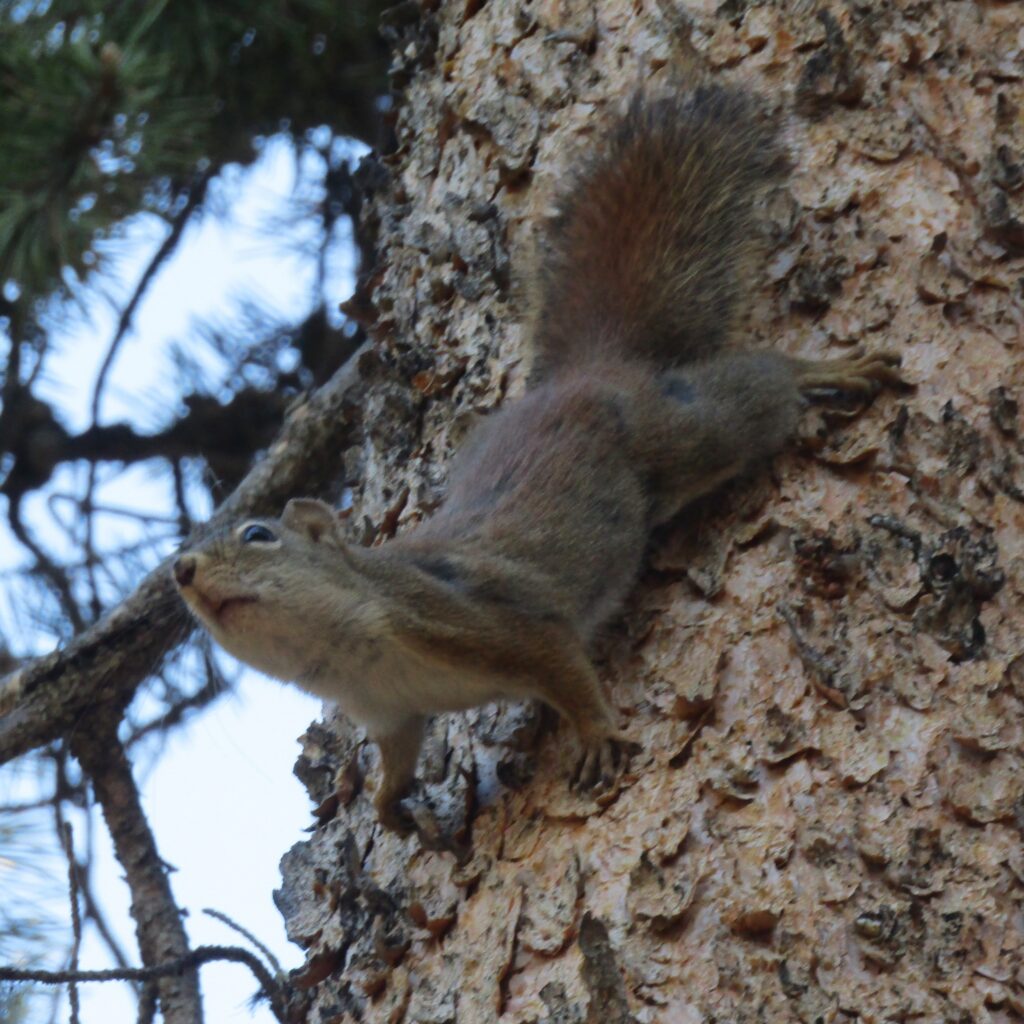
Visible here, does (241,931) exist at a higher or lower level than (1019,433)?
lower

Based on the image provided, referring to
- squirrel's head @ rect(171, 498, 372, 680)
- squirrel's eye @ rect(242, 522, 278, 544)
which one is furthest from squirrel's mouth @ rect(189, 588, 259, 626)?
squirrel's eye @ rect(242, 522, 278, 544)

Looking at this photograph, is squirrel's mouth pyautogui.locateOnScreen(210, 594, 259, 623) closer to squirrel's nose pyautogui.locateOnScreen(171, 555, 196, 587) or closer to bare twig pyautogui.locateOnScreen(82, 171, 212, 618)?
squirrel's nose pyautogui.locateOnScreen(171, 555, 196, 587)

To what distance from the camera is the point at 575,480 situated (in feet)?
9.45

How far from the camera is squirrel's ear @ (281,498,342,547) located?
2822mm

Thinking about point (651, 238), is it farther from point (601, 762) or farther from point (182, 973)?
point (182, 973)

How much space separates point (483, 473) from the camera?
9.51 ft

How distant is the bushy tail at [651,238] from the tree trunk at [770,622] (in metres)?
0.08

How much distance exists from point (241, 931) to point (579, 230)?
5.11ft

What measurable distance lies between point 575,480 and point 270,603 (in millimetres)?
636

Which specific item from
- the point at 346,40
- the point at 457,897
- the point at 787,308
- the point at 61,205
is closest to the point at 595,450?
the point at 787,308

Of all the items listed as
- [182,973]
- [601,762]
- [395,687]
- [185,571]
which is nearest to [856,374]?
[601,762]

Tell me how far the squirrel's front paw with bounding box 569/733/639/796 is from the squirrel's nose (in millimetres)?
782

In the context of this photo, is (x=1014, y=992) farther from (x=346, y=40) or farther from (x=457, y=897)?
(x=346, y=40)

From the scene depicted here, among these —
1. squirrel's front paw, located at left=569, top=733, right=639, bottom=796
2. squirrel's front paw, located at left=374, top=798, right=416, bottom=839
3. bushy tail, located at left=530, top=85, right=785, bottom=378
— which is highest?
bushy tail, located at left=530, top=85, right=785, bottom=378
